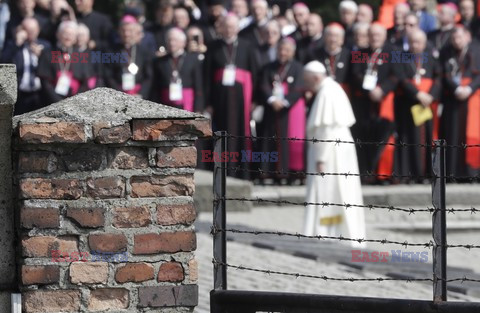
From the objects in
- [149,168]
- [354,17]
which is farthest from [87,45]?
[149,168]

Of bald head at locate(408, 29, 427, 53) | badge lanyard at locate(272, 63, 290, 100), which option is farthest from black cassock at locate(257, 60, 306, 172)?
bald head at locate(408, 29, 427, 53)

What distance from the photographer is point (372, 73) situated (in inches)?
754

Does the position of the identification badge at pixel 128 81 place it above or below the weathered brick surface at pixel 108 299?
above

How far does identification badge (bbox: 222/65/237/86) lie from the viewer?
773 inches

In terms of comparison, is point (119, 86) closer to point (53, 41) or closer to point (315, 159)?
point (53, 41)

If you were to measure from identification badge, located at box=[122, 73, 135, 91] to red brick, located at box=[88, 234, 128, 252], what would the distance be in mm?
12615

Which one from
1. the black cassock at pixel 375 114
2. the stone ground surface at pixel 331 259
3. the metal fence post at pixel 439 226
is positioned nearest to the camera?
the metal fence post at pixel 439 226

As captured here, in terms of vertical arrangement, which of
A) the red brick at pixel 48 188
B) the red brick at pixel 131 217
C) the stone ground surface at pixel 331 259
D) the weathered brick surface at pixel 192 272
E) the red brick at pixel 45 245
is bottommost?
the stone ground surface at pixel 331 259

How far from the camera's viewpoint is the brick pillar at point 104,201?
6.38 meters

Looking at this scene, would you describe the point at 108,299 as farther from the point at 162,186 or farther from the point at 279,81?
the point at 279,81

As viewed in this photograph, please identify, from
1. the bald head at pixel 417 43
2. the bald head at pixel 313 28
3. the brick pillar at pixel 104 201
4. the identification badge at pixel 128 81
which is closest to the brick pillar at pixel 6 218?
the brick pillar at pixel 104 201

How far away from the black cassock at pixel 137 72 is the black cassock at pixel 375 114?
2.48 meters

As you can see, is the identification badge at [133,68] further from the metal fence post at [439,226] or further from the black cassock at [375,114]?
the metal fence post at [439,226]

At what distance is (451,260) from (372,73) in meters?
5.48
